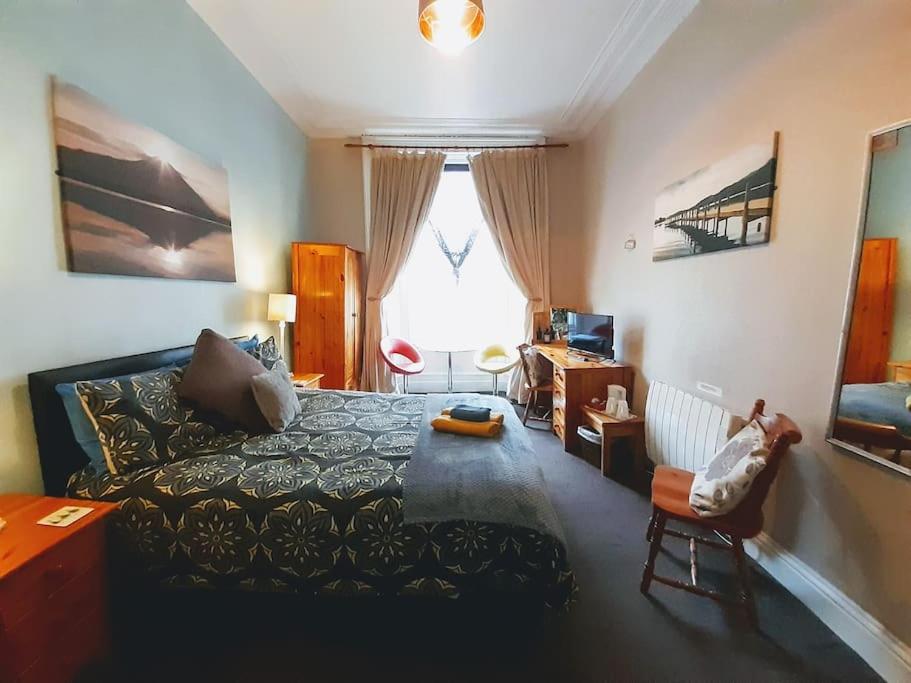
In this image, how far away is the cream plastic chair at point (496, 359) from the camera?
14.5 ft

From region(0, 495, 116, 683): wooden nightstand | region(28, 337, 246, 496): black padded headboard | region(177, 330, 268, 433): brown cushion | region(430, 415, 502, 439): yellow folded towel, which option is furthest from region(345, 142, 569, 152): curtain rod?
region(0, 495, 116, 683): wooden nightstand

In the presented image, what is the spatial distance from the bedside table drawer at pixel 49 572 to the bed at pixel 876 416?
284 centimetres

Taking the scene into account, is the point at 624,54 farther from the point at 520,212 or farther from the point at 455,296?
the point at 455,296

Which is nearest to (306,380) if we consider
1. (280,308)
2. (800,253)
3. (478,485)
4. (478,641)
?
(280,308)

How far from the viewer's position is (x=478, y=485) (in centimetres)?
155

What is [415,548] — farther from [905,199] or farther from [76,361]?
[905,199]

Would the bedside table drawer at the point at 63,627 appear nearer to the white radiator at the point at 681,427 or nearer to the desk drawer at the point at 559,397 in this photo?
the white radiator at the point at 681,427

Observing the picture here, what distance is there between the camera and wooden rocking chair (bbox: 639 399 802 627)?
1518 mm

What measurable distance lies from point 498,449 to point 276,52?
11.4 feet

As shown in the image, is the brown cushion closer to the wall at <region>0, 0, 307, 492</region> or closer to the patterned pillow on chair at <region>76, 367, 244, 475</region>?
the patterned pillow on chair at <region>76, 367, 244, 475</region>

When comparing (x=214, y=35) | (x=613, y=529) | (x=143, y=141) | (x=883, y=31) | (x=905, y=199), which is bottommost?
(x=613, y=529)

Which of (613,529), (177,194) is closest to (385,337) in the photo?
(177,194)

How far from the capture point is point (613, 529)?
7.41 feet

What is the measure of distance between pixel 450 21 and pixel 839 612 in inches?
132
